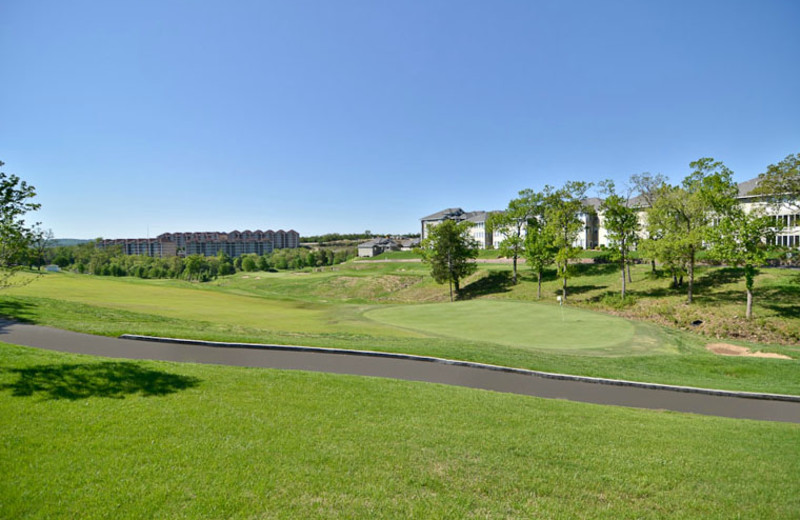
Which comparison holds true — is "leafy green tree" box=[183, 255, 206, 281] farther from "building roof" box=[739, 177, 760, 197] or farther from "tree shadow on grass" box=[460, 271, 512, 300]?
"building roof" box=[739, 177, 760, 197]

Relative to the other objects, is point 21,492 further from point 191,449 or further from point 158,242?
point 158,242

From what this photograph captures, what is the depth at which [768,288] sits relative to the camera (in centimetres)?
3431

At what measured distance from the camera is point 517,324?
93.7ft

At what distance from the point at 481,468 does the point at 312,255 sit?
372 ft

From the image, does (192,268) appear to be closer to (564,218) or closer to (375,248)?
(375,248)

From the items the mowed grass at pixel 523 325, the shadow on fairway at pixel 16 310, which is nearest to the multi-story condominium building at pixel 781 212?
the mowed grass at pixel 523 325

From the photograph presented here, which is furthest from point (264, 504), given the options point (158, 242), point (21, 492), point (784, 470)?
point (158, 242)

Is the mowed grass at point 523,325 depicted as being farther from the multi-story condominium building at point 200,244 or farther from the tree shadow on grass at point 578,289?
the multi-story condominium building at point 200,244

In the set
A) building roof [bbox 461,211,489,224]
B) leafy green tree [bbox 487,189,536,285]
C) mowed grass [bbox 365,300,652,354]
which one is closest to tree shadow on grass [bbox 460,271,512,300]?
leafy green tree [bbox 487,189,536,285]

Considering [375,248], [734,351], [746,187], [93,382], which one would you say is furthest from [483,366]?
[375,248]

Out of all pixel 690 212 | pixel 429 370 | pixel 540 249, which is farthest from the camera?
pixel 540 249

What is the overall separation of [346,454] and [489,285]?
169 ft

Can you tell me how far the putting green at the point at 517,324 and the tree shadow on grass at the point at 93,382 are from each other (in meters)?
17.2

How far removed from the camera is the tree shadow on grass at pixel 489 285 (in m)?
53.6
